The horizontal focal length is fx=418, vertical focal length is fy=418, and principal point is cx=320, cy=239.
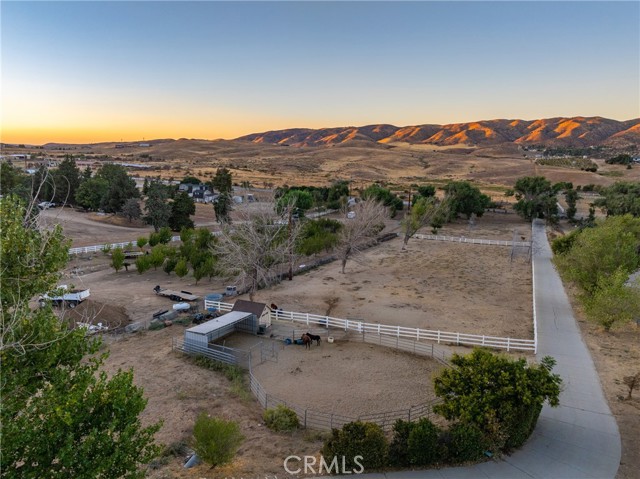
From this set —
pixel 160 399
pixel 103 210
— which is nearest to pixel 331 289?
pixel 160 399

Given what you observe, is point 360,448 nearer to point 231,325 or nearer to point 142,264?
point 231,325

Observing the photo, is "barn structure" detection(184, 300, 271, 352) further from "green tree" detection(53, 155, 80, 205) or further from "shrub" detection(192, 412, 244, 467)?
"green tree" detection(53, 155, 80, 205)

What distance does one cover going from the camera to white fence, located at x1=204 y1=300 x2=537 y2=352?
21406 mm

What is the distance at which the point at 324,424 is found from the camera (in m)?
15.0

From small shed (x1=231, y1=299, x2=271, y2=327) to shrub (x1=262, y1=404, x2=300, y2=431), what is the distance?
930 centimetres

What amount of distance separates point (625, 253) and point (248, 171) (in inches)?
4813

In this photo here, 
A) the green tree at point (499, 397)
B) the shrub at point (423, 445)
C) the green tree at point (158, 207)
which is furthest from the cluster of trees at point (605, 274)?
the green tree at point (158, 207)

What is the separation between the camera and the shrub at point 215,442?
1180 cm

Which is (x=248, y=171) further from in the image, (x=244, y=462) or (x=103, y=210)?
(x=244, y=462)

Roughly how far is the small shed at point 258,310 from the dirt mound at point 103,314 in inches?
285

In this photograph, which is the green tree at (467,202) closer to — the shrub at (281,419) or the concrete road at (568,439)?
the concrete road at (568,439)

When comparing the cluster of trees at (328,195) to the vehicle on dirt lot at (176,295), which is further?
the cluster of trees at (328,195)

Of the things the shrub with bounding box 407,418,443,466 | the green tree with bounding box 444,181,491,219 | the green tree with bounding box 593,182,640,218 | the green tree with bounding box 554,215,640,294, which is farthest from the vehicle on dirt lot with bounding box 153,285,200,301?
the green tree with bounding box 593,182,640,218

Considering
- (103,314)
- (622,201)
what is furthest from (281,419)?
(622,201)
